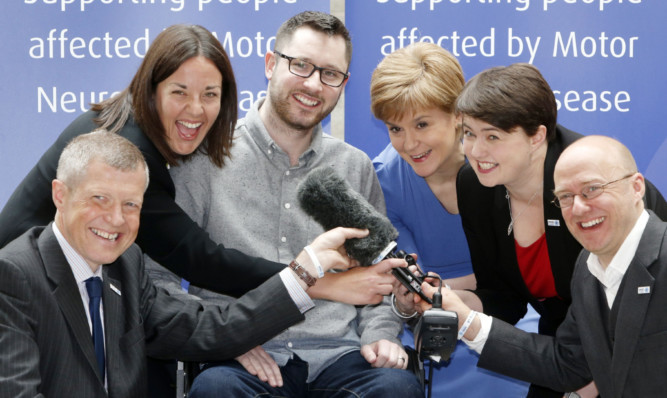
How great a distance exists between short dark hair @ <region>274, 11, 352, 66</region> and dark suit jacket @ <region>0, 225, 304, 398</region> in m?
1.44

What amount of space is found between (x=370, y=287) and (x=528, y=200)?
1.05 metres

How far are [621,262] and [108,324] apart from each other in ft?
6.35

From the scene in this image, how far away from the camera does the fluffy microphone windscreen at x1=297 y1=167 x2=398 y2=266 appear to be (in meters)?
3.25

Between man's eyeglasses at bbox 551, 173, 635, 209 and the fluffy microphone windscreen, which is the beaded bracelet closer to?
the fluffy microphone windscreen

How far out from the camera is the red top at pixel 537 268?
156 inches

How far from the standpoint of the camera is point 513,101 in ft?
12.2

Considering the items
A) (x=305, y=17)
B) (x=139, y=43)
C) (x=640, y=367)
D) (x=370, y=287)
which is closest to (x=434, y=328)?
(x=370, y=287)

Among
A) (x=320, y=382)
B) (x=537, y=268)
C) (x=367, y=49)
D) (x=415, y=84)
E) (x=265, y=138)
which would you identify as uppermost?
(x=367, y=49)

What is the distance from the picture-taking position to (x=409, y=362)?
3.68 meters

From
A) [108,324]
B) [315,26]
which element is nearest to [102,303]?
[108,324]

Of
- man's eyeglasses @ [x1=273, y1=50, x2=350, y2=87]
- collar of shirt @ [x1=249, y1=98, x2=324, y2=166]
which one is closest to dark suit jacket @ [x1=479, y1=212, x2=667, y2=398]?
collar of shirt @ [x1=249, y1=98, x2=324, y2=166]

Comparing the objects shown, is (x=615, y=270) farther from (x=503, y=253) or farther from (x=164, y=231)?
(x=164, y=231)

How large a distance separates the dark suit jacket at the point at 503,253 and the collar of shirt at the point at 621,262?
66 centimetres

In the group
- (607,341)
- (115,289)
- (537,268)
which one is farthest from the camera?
(537,268)
